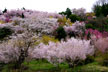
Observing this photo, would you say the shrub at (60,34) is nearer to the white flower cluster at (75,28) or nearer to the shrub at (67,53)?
the white flower cluster at (75,28)

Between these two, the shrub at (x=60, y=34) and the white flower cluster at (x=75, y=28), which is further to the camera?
the white flower cluster at (x=75, y=28)

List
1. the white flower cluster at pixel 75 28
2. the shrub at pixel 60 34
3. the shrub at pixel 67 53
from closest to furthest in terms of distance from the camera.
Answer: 1. the shrub at pixel 67 53
2. the shrub at pixel 60 34
3. the white flower cluster at pixel 75 28

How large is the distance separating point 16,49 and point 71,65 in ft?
15.6

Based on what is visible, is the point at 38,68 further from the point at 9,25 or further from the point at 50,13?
the point at 50,13

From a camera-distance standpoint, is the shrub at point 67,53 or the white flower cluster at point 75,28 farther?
the white flower cluster at point 75,28

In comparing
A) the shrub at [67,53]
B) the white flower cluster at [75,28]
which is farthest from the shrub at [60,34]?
the shrub at [67,53]

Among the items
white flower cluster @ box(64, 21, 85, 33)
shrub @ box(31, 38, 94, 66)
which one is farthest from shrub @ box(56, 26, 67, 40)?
shrub @ box(31, 38, 94, 66)

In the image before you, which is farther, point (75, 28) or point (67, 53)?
point (75, 28)

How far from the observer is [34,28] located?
25.6 meters

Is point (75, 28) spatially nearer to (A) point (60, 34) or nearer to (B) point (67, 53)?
(A) point (60, 34)

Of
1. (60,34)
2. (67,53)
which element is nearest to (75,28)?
(60,34)

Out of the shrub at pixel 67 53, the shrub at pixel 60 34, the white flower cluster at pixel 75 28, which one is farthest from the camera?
the white flower cluster at pixel 75 28

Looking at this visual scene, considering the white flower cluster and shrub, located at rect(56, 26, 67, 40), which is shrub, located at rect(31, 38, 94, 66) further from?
the white flower cluster

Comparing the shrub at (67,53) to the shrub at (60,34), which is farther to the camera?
the shrub at (60,34)
